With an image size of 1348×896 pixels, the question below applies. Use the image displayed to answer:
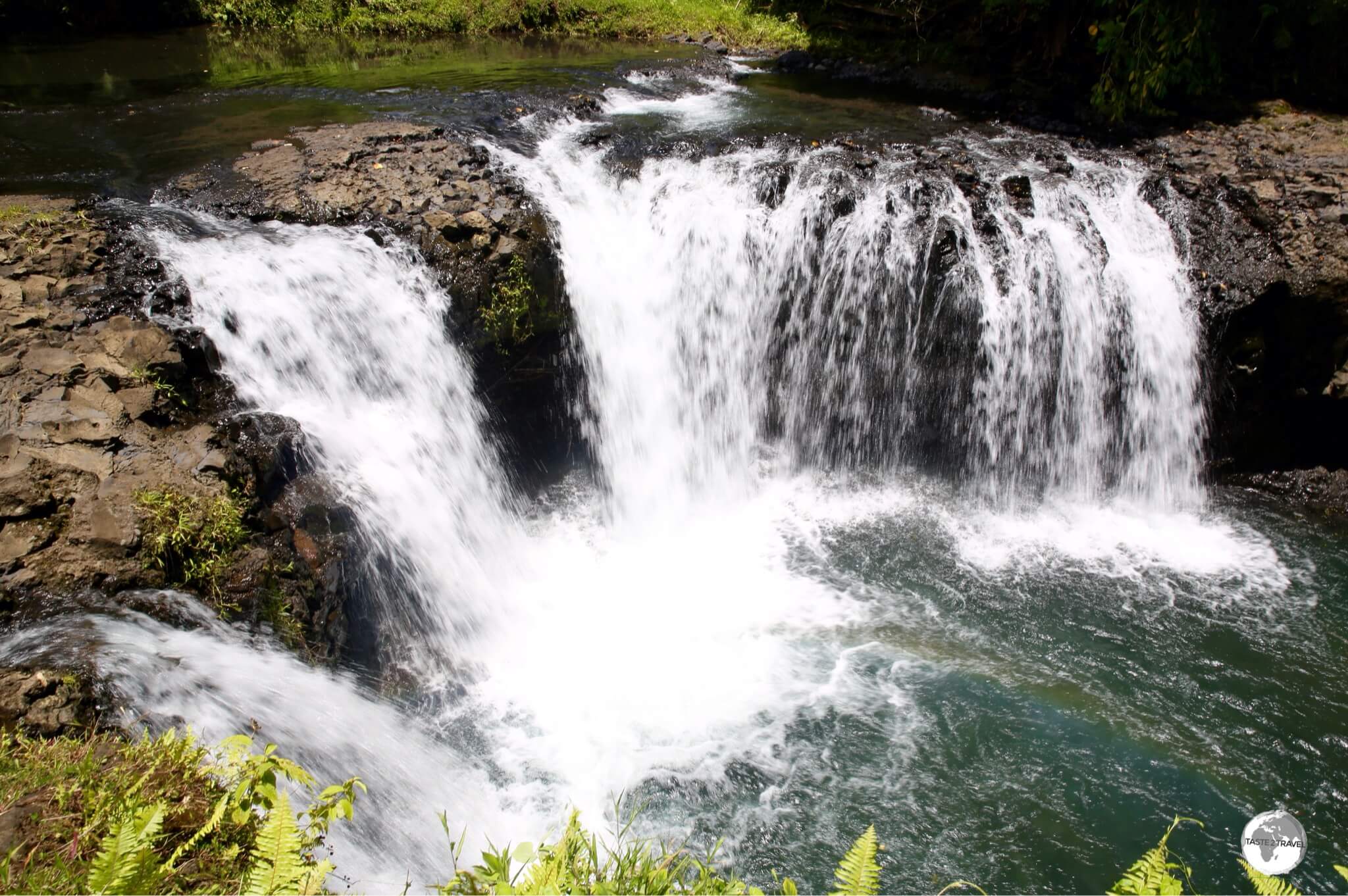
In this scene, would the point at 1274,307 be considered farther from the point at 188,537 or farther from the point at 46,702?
the point at 46,702

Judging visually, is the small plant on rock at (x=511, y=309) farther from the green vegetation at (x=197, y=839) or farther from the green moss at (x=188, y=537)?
the green vegetation at (x=197, y=839)

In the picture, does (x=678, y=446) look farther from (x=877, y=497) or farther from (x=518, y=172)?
(x=518, y=172)

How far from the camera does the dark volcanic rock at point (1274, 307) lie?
697cm

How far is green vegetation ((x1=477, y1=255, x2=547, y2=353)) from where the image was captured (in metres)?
6.47

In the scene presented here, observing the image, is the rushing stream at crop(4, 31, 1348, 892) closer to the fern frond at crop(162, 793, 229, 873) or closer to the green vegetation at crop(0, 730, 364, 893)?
the green vegetation at crop(0, 730, 364, 893)

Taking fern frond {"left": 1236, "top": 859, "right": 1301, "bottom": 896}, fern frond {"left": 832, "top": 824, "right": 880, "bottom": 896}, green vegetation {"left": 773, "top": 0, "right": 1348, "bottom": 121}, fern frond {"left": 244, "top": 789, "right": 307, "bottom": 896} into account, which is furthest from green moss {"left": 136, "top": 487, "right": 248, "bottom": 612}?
green vegetation {"left": 773, "top": 0, "right": 1348, "bottom": 121}

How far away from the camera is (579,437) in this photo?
23.2 ft

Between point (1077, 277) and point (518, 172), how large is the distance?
194 inches

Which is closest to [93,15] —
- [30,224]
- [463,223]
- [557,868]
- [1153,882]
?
[30,224]

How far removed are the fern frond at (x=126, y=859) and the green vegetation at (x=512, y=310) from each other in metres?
4.55

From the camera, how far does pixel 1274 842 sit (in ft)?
13.8

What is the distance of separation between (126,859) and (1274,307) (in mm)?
8525

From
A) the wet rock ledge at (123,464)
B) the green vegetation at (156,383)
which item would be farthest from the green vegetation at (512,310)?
the green vegetation at (156,383)

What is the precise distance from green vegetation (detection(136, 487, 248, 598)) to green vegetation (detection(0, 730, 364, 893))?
112cm
